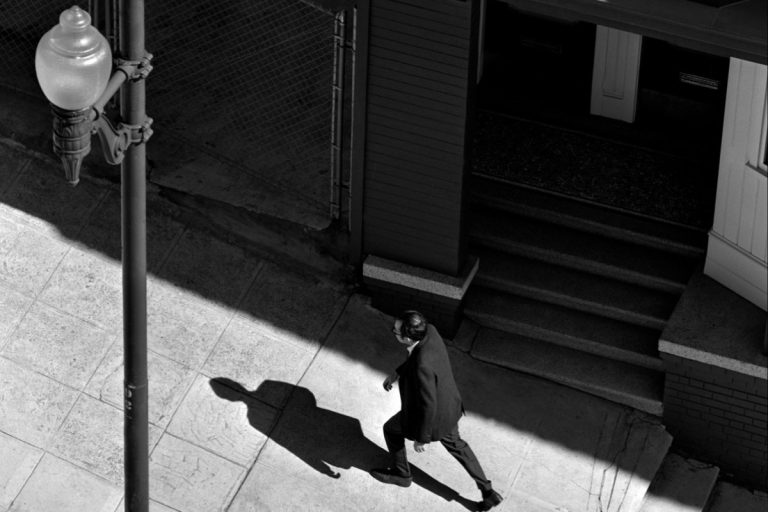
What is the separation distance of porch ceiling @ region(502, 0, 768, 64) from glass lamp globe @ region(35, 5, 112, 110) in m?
3.55

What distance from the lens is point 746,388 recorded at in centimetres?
1202

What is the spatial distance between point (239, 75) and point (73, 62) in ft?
18.8

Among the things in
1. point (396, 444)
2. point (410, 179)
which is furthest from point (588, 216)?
point (396, 444)

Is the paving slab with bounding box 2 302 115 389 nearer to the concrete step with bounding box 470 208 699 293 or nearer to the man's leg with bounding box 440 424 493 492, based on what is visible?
the man's leg with bounding box 440 424 493 492

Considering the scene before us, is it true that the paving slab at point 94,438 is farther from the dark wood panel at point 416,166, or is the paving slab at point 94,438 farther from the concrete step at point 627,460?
the concrete step at point 627,460

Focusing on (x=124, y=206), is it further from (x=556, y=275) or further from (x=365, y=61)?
(x=556, y=275)

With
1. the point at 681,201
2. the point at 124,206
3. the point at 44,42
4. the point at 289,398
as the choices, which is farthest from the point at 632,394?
the point at 44,42

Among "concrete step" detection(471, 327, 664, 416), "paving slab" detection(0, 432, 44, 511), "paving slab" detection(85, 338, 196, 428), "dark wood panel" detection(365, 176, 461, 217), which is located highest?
"dark wood panel" detection(365, 176, 461, 217)

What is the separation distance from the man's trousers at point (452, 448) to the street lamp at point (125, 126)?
1.86 metres

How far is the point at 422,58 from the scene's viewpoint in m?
11.5

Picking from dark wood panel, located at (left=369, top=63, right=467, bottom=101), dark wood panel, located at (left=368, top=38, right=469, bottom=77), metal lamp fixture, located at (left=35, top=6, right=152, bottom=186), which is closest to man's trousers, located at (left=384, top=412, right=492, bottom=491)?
dark wood panel, located at (left=369, top=63, right=467, bottom=101)

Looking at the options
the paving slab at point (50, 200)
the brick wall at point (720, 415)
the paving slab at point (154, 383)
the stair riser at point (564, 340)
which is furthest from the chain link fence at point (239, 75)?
the brick wall at point (720, 415)

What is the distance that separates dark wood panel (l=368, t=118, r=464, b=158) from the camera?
11.8 m

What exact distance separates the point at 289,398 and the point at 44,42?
474cm
